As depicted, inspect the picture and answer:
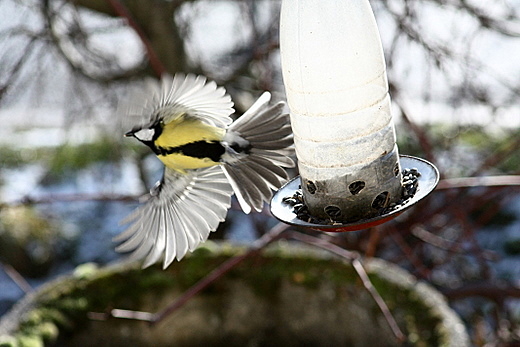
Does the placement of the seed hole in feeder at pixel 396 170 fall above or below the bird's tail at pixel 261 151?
above

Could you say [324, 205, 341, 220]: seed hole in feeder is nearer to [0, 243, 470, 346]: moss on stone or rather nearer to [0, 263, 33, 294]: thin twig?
[0, 243, 470, 346]: moss on stone

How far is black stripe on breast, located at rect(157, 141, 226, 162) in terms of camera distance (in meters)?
1.34

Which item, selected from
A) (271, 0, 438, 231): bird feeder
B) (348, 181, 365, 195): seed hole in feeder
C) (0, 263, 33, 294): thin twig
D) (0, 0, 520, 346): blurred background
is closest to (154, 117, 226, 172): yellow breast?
(0, 0, 520, 346): blurred background

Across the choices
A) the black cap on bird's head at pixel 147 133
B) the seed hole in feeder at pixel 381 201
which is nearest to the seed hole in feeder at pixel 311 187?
the seed hole in feeder at pixel 381 201

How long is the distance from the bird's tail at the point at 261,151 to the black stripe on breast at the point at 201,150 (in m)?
0.02

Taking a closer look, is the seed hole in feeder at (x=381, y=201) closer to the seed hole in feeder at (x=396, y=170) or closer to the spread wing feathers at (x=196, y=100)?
the seed hole in feeder at (x=396, y=170)

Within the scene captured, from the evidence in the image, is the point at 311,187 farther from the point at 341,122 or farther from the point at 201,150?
the point at 201,150

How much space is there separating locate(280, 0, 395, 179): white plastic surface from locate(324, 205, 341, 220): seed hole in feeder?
2.7 inches

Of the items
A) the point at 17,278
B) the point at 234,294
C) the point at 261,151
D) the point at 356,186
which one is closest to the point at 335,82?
the point at 356,186

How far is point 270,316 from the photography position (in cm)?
223

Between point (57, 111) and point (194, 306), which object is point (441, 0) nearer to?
point (194, 306)

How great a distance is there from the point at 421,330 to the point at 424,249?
5.27 ft

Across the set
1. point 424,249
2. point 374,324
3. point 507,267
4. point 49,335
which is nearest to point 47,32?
point 49,335

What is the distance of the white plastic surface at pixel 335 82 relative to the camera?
0.93 meters
